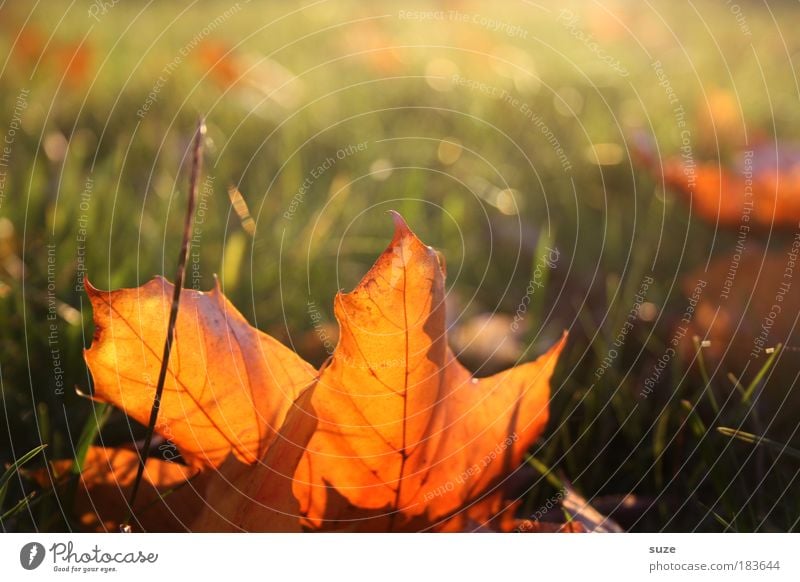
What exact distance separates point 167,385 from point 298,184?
663 mm

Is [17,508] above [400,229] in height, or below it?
below

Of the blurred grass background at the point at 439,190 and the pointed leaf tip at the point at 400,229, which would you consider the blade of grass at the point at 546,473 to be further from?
the pointed leaf tip at the point at 400,229

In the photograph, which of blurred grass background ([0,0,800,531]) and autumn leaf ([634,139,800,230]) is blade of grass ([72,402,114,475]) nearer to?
blurred grass background ([0,0,800,531])

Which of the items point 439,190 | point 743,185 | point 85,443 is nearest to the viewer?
point 85,443

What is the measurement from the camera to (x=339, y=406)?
1.66 feet

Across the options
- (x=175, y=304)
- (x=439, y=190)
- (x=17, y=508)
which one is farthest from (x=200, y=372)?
(x=439, y=190)

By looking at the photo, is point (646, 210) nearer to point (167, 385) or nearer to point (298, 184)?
point (298, 184)

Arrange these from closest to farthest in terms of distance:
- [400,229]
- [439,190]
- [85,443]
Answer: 1. [400,229]
2. [85,443]
3. [439,190]

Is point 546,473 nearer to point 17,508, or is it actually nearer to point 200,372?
Result: point 200,372

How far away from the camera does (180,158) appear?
118 centimetres
